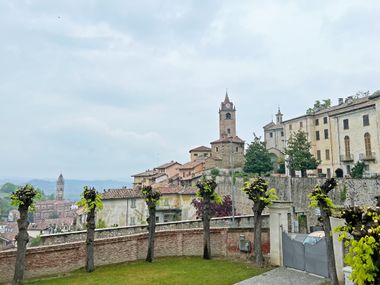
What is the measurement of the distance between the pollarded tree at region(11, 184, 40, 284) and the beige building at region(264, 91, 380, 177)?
36410 mm

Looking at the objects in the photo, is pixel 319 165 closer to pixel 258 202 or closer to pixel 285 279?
pixel 258 202

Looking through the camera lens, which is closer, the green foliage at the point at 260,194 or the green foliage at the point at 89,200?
the green foliage at the point at 89,200

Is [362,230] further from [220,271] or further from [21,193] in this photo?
[21,193]

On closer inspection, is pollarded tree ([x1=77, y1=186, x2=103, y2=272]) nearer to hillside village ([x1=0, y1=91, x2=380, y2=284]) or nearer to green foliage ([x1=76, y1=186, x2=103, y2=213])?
green foliage ([x1=76, y1=186, x2=103, y2=213])

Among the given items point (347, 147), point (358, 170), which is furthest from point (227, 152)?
point (358, 170)

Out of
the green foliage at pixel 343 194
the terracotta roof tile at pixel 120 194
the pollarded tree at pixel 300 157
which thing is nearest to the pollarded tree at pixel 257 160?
the pollarded tree at pixel 300 157

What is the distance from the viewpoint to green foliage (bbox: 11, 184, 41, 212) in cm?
1330

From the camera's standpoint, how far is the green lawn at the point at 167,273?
507 inches

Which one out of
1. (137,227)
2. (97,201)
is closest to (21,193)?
(97,201)

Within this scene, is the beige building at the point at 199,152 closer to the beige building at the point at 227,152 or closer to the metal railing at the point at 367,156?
the beige building at the point at 227,152

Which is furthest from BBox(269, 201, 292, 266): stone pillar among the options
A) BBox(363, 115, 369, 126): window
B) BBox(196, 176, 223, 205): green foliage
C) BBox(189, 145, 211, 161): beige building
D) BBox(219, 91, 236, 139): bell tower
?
BBox(219, 91, 236, 139): bell tower

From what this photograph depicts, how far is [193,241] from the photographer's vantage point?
1834cm

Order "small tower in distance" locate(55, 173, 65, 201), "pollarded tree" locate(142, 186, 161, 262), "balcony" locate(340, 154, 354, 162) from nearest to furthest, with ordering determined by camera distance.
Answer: "pollarded tree" locate(142, 186, 161, 262), "balcony" locate(340, 154, 354, 162), "small tower in distance" locate(55, 173, 65, 201)

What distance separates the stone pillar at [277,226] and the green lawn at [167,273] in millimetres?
1029
